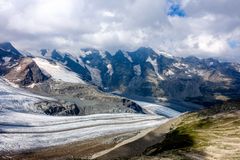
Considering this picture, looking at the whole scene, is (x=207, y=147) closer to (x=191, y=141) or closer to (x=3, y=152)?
(x=191, y=141)

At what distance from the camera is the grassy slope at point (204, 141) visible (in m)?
106

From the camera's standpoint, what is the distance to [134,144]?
154 metres

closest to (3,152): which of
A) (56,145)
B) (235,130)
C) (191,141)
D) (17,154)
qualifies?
(17,154)

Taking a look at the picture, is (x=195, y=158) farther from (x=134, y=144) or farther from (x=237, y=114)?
(x=237, y=114)

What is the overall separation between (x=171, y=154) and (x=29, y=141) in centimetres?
11337

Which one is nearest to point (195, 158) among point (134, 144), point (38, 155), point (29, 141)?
point (134, 144)

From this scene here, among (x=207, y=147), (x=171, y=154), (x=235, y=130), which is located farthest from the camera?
(x=235, y=130)

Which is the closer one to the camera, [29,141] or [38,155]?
[38,155]

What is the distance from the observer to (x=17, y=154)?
163 meters

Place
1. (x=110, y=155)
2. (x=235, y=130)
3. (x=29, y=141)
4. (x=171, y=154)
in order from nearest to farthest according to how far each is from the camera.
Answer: (x=171, y=154) → (x=110, y=155) → (x=235, y=130) → (x=29, y=141)

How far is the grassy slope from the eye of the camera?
106 metres

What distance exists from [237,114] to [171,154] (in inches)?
3561

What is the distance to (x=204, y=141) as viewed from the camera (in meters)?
134

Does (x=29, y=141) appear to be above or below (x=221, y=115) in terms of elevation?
below
